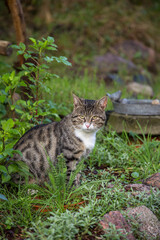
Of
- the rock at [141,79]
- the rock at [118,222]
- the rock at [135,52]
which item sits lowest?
the rock at [141,79]

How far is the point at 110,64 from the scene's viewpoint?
8969 mm

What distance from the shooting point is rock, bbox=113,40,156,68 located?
1030cm

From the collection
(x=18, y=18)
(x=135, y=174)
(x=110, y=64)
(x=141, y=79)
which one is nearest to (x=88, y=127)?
(x=135, y=174)

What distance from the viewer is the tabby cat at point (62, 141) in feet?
10.5

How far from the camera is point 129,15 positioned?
1165 centimetres

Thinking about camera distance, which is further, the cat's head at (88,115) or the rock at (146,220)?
the cat's head at (88,115)

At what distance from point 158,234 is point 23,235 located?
1.10m

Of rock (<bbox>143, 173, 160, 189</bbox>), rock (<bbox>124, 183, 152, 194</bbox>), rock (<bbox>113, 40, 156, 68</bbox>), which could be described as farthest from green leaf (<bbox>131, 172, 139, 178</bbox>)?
rock (<bbox>113, 40, 156, 68</bbox>)

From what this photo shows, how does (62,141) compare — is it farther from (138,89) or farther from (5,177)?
(138,89)

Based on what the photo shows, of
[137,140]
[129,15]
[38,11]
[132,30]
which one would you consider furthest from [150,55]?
[137,140]

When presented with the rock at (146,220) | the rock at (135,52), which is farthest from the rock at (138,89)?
the rock at (146,220)

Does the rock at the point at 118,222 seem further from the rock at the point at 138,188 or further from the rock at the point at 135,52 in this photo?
the rock at the point at 135,52

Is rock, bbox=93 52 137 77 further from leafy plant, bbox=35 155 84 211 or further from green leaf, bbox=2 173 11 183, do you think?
green leaf, bbox=2 173 11 183

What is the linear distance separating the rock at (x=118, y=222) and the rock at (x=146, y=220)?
4.3 inches
